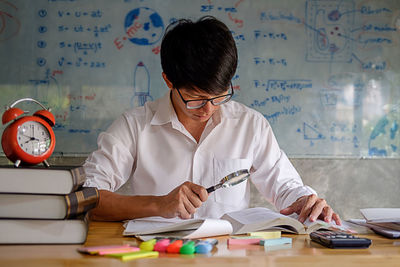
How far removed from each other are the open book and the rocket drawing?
1.71 meters

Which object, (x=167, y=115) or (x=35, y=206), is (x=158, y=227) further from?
(x=167, y=115)

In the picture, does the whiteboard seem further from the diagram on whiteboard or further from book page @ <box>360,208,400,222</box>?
book page @ <box>360,208,400,222</box>

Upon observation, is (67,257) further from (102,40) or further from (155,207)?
(102,40)

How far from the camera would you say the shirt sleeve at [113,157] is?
6.05 feet

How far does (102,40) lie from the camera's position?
3.09 m

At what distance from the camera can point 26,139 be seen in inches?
47.1

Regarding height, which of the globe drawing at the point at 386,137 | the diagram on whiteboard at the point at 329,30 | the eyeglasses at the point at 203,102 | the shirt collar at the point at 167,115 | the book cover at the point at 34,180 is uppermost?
the diagram on whiteboard at the point at 329,30

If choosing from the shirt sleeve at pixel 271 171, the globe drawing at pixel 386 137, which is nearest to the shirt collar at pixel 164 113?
the shirt sleeve at pixel 271 171

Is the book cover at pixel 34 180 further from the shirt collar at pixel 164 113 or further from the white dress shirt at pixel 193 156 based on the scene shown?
the shirt collar at pixel 164 113

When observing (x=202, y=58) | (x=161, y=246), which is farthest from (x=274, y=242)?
(x=202, y=58)

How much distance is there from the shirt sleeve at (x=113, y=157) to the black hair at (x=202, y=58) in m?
0.36

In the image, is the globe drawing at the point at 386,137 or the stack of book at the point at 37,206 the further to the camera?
the globe drawing at the point at 386,137

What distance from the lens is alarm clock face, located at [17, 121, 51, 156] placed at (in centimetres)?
119

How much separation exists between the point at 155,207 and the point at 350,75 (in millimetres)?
2185
